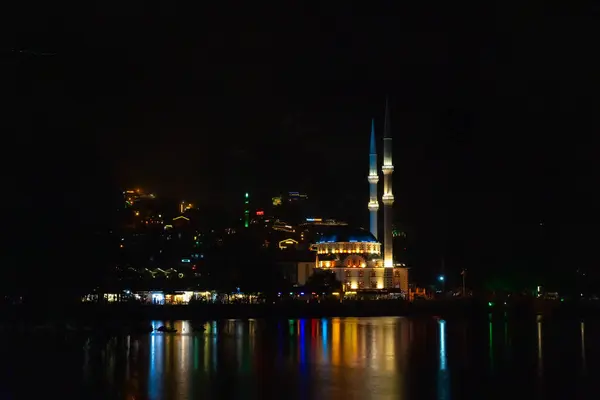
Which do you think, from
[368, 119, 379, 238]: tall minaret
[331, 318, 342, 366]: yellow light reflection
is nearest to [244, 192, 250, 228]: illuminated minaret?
[368, 119, 379, 238]: tall minaret

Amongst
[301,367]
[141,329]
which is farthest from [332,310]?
[301,367]

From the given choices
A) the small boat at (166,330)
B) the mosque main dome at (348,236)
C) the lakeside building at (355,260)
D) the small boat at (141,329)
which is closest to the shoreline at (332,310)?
the small boat at (141,329)

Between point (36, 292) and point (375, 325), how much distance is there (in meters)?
26.0

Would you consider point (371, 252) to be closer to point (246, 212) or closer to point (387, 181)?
point (387, 181)

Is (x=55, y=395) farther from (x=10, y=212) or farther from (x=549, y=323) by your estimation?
(x=549, y=323)

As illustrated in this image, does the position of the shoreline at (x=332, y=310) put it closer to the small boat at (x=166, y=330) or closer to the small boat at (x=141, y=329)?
the small boat at (x=141, y=329)

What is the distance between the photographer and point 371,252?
94.1 metres

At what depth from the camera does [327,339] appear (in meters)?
44.2

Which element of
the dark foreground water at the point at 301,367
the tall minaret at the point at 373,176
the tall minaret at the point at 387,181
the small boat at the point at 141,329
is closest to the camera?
the dark foreground water at the point at 301,367

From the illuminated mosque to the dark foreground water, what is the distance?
4181 cm

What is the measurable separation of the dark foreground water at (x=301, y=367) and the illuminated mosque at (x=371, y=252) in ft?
137

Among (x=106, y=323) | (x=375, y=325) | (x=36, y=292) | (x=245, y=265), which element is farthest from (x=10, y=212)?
(x=245, y=265)

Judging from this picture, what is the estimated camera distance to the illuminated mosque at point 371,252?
293ft

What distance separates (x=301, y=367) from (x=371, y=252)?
63310mm
